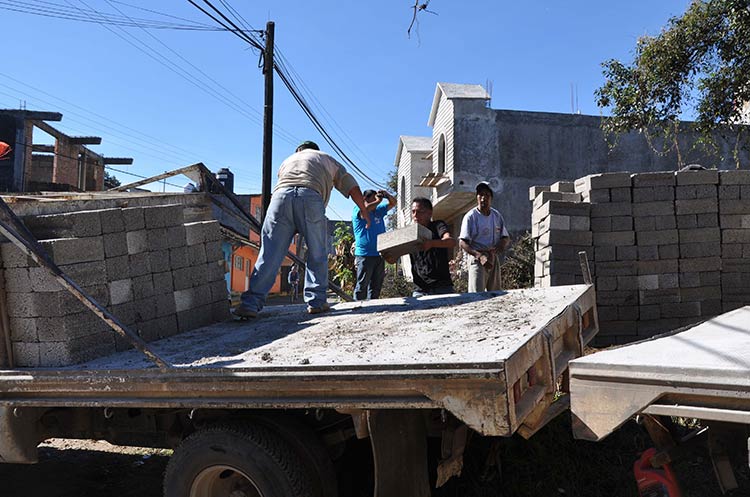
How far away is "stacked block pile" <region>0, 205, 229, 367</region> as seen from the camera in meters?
2.92

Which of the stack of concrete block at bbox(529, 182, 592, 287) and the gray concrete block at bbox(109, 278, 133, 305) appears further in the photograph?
the stack of concrete block at bbox(529, 182, 592, 287)

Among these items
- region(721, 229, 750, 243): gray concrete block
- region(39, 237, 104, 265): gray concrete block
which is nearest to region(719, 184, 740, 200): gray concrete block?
region(721, 229, 750, 243): gray concrete block

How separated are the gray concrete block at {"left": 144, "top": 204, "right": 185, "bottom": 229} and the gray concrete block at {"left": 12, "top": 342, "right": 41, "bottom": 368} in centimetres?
95

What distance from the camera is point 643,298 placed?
23.5ft

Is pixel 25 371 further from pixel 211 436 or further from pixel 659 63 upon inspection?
pixel 659 63

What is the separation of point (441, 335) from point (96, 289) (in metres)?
1.93

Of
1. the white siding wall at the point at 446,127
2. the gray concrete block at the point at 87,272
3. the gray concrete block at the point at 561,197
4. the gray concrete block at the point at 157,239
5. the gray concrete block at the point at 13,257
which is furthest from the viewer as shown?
the white siding wall at the point at 446,127

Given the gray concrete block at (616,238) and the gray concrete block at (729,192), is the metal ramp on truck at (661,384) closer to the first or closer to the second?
the gray concrete block at (616,238)

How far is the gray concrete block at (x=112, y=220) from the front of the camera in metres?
3.27

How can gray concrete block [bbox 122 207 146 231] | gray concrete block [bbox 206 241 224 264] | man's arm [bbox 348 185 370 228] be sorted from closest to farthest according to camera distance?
gray concrete block [bbox 122 207 146 231], gray concrete block [bbox 206 241 224 264], man's arm [bbox 348 185 370 228]

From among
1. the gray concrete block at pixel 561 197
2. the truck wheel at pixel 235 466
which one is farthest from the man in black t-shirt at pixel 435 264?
the truck wheel at pixel 235 466

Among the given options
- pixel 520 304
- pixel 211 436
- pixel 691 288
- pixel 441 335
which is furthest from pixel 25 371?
pixel 691 288

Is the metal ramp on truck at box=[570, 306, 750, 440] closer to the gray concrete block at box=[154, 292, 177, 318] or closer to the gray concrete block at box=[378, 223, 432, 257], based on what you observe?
the gray concrete block at box=[154, 292, 177, 318]

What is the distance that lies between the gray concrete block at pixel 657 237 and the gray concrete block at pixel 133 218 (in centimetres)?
601
